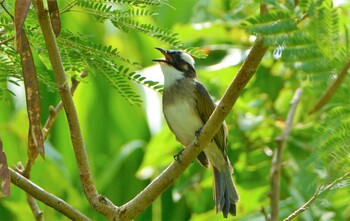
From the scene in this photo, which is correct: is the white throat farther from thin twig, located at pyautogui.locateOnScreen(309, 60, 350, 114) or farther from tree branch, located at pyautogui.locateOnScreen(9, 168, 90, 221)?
tree branch, located at pyautogui.locateOnScreen(9, 168, 90, 221)

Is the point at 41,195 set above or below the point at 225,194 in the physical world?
above

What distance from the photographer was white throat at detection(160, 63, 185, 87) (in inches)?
188

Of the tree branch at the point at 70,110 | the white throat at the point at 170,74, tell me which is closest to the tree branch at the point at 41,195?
the tree branch at the point at 70,110

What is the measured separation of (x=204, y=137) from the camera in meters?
2.95

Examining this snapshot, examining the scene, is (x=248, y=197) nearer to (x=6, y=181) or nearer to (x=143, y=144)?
(x=143, y=144)

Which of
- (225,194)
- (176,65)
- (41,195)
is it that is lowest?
(225,194)

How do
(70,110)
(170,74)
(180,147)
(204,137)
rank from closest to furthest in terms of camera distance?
(70,110) < (204,137) < (170,74) < (180,147)

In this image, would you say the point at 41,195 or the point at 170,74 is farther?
the point at 170,74

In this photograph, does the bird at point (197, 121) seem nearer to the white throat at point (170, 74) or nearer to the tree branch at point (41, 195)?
the white throat at point (170, 74)

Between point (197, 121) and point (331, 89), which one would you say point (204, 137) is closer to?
point (331, 89)

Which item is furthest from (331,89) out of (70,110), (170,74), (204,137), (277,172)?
(70,110)

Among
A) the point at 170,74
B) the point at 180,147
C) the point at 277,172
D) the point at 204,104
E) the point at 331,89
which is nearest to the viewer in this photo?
the point at 331,89

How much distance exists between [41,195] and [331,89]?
1.88 metres

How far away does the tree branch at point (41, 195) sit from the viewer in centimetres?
271
